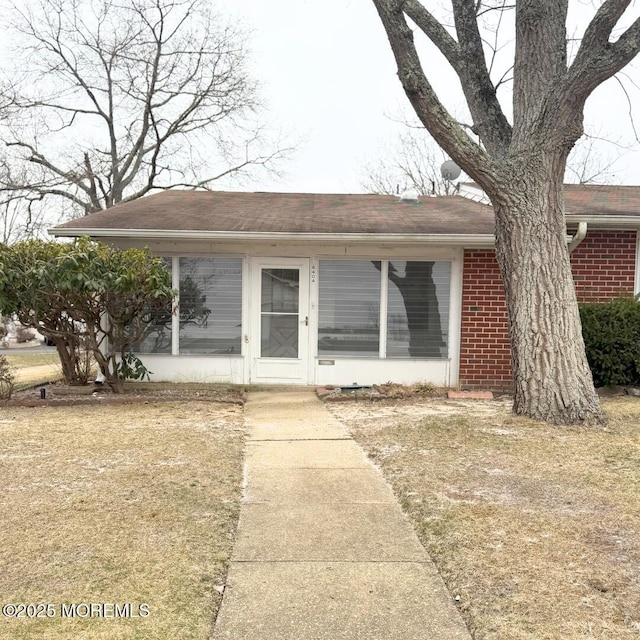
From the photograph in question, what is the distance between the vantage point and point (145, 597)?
110 inches

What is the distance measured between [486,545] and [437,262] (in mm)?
6503

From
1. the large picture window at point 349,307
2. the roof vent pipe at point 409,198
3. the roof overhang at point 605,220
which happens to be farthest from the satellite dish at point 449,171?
the large picture window at point 349,307

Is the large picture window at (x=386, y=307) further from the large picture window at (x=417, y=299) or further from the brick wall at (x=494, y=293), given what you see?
the brick wall at (x=494, y=293)

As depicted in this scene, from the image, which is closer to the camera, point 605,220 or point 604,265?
point 605,220

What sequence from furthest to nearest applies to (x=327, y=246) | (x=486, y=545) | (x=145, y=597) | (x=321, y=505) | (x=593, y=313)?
1. (x=327, y=246)
2. (x=593, y=313)
3. (x=321, y=505)
4. (x=486, y=545)
5. (x=145, y=597)

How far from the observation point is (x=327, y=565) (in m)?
3.18

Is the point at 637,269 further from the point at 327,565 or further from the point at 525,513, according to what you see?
the point at 327,565

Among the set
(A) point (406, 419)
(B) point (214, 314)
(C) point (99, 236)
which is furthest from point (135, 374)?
(A) point (406, 419)

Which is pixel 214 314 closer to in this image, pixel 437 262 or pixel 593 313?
pixel 437 262

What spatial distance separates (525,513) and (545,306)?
10.6 feet

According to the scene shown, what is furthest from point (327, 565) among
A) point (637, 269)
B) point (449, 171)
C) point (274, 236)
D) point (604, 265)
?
point (449, 171)

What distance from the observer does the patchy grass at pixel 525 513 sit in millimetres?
2689

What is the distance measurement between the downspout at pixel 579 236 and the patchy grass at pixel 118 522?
563cm

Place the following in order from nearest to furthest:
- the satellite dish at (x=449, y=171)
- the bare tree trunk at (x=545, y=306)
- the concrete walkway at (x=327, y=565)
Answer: the concrete walkway at (x=327, y=565), the bare tree trunk at (x=545, y=306), the satellite dish at (x=449, y=171)
